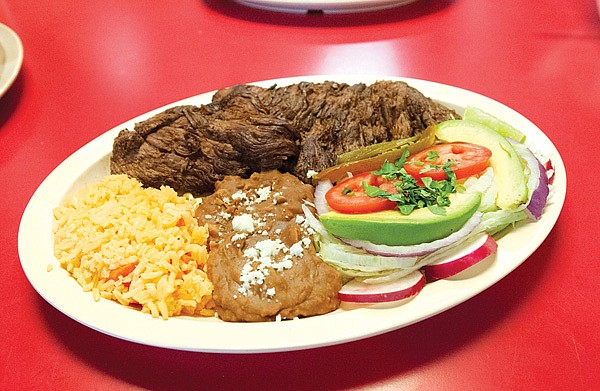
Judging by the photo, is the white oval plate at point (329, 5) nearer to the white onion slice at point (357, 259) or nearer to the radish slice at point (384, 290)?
the white onion slice at point (357, 259)

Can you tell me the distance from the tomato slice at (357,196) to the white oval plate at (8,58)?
294 cm

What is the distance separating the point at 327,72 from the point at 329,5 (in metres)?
0.86

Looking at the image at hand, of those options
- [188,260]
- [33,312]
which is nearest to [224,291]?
[188,260]

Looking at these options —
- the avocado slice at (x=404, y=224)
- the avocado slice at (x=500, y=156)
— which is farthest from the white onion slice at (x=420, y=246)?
the avocado slice at (x=500, y=156)

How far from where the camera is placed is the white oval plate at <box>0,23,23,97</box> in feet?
14.1

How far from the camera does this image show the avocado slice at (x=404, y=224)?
2.32 metres

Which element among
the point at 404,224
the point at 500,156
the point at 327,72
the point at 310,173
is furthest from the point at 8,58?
the point at 500,156

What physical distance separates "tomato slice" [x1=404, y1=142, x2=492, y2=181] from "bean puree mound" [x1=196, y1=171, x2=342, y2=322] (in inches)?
22.7

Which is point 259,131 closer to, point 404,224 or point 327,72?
point 404,224

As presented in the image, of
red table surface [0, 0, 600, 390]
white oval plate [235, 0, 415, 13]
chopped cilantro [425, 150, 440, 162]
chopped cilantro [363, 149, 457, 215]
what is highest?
white oval plate [235, 0, 415, 13]

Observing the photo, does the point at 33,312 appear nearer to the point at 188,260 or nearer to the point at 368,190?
the point at 188,260

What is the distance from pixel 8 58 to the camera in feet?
15.0

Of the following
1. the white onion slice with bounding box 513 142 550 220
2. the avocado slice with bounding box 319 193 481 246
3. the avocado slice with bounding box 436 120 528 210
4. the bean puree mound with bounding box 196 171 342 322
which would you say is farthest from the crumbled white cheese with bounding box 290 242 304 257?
the white onion slice with bounding box 513 142 550 220

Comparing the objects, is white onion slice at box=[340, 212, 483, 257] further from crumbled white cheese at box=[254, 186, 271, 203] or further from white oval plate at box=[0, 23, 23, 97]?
white oval plate at box=[0, 23, 23, 97]
